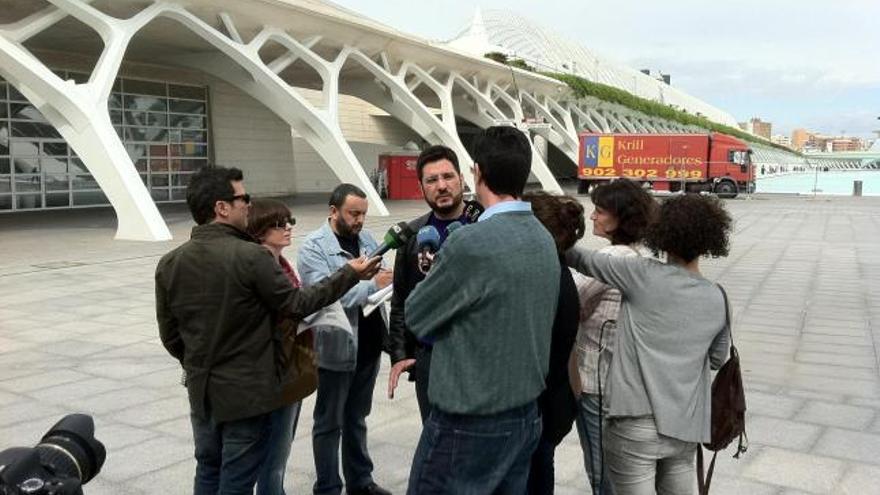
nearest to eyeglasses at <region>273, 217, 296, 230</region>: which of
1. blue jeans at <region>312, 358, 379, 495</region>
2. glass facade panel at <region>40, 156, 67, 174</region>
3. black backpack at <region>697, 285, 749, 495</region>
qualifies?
blue jeans at <region>312, 358, 379, 495</region>

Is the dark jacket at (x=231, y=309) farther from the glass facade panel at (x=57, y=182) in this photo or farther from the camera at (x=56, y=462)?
the glass facade panel at (x=57, y=182)

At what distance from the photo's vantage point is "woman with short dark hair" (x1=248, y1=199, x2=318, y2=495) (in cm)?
260

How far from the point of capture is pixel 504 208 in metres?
1.94

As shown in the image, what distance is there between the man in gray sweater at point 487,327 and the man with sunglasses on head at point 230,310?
652 millimetres

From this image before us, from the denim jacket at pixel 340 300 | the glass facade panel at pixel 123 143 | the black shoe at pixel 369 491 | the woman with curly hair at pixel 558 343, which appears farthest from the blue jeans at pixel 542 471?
the glass facade panel at pixel 123 143

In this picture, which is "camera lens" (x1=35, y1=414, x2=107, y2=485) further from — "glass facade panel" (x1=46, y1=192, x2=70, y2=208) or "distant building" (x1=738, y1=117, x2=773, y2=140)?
"distant building" (x1=738, y1=117, x2=773, y2=140)

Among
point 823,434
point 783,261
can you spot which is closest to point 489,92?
point 783,261

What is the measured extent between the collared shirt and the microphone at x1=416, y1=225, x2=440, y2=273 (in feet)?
1.22

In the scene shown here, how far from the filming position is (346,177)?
19.3 m

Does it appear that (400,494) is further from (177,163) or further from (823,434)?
(177,163)

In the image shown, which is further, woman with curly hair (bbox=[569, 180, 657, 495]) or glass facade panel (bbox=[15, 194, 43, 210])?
glass facade panel (bbox=[15, 194, 43, 210])

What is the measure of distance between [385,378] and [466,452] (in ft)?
11.5

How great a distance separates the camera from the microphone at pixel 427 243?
7.55ft

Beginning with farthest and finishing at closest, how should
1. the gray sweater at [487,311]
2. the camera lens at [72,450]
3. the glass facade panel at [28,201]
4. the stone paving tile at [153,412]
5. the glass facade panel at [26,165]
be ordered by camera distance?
the glass facade panel at [28,201]
the glass facade panel at [26,165]
the stone paving tile at [153,412]
the gray sweater at [487,311]
the camera lens at [72,450]
